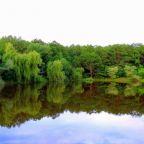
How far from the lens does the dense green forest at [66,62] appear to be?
39469 millimetres

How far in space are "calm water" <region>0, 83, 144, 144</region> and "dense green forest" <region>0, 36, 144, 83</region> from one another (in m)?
14.3

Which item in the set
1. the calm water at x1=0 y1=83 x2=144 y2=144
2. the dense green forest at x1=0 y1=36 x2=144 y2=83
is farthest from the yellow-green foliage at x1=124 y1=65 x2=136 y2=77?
the calm water at x1=0 y1=83 x2=144 y2=144

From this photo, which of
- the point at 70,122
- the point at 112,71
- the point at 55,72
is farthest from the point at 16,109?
the point at 112,71

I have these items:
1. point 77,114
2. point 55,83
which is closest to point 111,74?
point 55,83

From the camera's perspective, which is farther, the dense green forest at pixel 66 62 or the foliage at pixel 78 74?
the foliage at pixel 78 74

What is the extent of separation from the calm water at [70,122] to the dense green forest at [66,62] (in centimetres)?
1430

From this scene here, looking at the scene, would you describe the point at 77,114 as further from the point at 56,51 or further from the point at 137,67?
the point at 137,67

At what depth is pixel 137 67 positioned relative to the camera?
55.5 meters

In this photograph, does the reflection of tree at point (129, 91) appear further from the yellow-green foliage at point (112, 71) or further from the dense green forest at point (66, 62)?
the yellow-green foliage at point (112, 71)

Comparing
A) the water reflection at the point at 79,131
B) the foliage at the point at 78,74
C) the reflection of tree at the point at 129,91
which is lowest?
the water reflection at the point at 79,131

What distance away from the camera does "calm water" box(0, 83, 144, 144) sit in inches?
532

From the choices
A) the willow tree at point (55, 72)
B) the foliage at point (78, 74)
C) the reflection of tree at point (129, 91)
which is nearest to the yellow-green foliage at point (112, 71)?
the foliage at point (78, 74)

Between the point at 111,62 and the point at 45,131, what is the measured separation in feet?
136

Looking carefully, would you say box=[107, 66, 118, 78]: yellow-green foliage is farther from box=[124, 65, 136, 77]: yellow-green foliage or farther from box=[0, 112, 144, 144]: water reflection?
box=[0, 112, 144, 144]: water reflection
